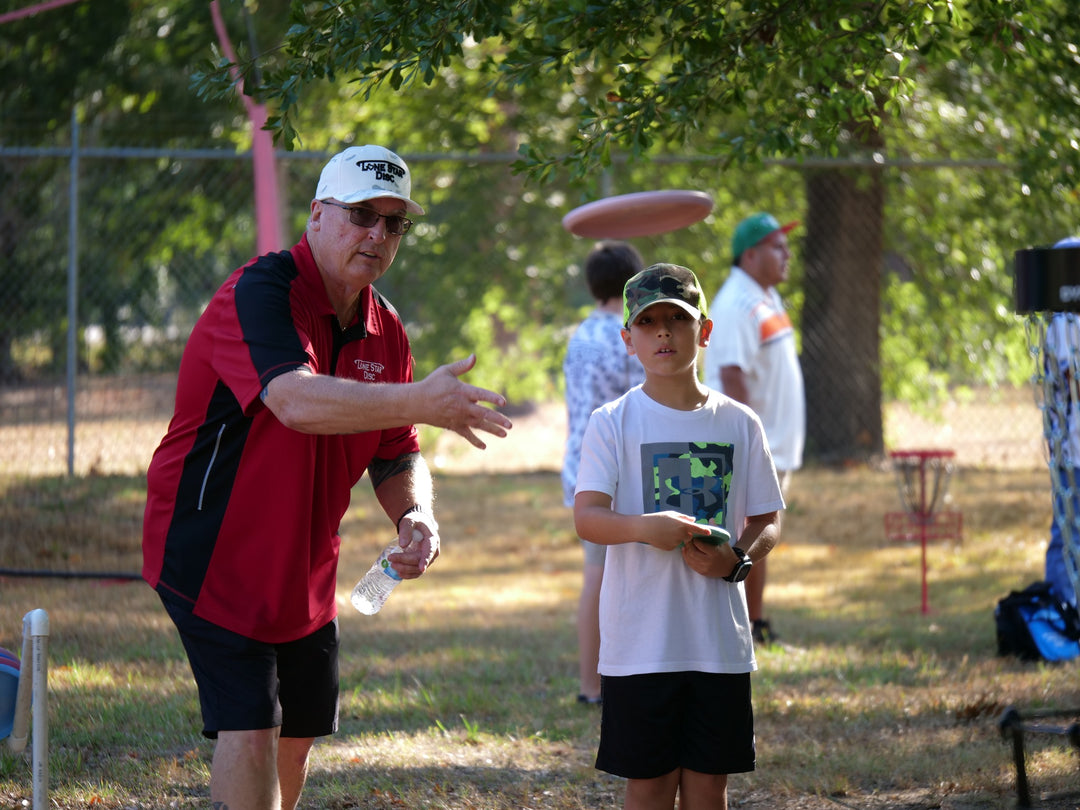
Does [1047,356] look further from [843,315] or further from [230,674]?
[843,315]

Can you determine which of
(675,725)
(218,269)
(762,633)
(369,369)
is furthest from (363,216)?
(218,269)

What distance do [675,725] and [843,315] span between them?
30.9ft

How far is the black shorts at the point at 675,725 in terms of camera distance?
3.02m

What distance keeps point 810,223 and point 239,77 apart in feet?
30.1

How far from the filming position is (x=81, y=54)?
1159 cm

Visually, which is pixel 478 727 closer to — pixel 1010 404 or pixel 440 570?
pixel 440 570

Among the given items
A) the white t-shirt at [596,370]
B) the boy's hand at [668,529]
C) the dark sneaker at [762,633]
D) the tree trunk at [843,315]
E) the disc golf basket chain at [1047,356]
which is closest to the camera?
the disc golf basket chain at [1047,356]

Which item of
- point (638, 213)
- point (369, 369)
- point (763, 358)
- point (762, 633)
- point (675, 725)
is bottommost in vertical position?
point (762, 633)

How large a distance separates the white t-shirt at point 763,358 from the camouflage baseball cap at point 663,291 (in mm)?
2703

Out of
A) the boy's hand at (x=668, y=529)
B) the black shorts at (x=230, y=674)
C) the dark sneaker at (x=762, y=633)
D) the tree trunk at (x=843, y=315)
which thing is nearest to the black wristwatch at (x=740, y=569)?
the boy's hand at (x=668, y=529)

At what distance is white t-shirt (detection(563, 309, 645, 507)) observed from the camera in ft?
16.5

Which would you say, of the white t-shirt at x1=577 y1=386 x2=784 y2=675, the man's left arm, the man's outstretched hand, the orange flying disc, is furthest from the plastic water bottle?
the orange flying disc

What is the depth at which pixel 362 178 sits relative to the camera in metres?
3.02

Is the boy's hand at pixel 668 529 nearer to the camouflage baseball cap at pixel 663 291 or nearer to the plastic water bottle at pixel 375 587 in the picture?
the camouflage baseball cap at pixel 663 291
